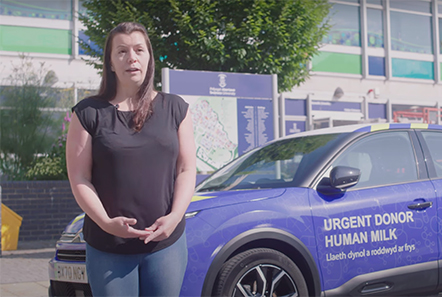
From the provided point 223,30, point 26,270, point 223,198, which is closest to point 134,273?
point 223,198

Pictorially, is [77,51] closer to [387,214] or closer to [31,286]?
[31,286]

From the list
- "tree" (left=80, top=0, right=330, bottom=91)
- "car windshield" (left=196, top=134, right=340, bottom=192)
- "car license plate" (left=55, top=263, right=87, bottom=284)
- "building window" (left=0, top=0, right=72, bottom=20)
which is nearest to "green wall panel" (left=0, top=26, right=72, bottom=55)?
"building window" (left=0, top=0, right=72, bottom=20)

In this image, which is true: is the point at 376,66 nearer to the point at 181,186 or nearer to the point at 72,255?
the point at 72,255

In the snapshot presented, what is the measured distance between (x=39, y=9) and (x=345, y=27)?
11.4m

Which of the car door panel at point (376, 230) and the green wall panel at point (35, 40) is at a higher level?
the green wall panel at point (35, 40)

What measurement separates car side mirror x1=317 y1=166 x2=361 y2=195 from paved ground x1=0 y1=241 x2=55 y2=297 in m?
3.43

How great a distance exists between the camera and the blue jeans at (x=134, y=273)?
7.09ft

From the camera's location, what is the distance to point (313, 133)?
5.10m

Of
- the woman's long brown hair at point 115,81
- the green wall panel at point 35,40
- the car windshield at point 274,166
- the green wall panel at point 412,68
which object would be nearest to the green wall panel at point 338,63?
the green wall panel at point 412,68

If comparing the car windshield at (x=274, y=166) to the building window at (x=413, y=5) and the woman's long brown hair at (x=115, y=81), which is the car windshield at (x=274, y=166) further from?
the building window at (x=413, y=5)

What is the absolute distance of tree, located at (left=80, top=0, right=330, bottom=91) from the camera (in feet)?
30.7

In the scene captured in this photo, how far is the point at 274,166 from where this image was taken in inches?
187

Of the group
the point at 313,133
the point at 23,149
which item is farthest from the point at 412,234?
the point at 23,149

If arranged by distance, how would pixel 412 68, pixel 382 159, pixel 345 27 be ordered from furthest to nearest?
pixel 412 68 < pixel 345 27 < pixel 382 159
